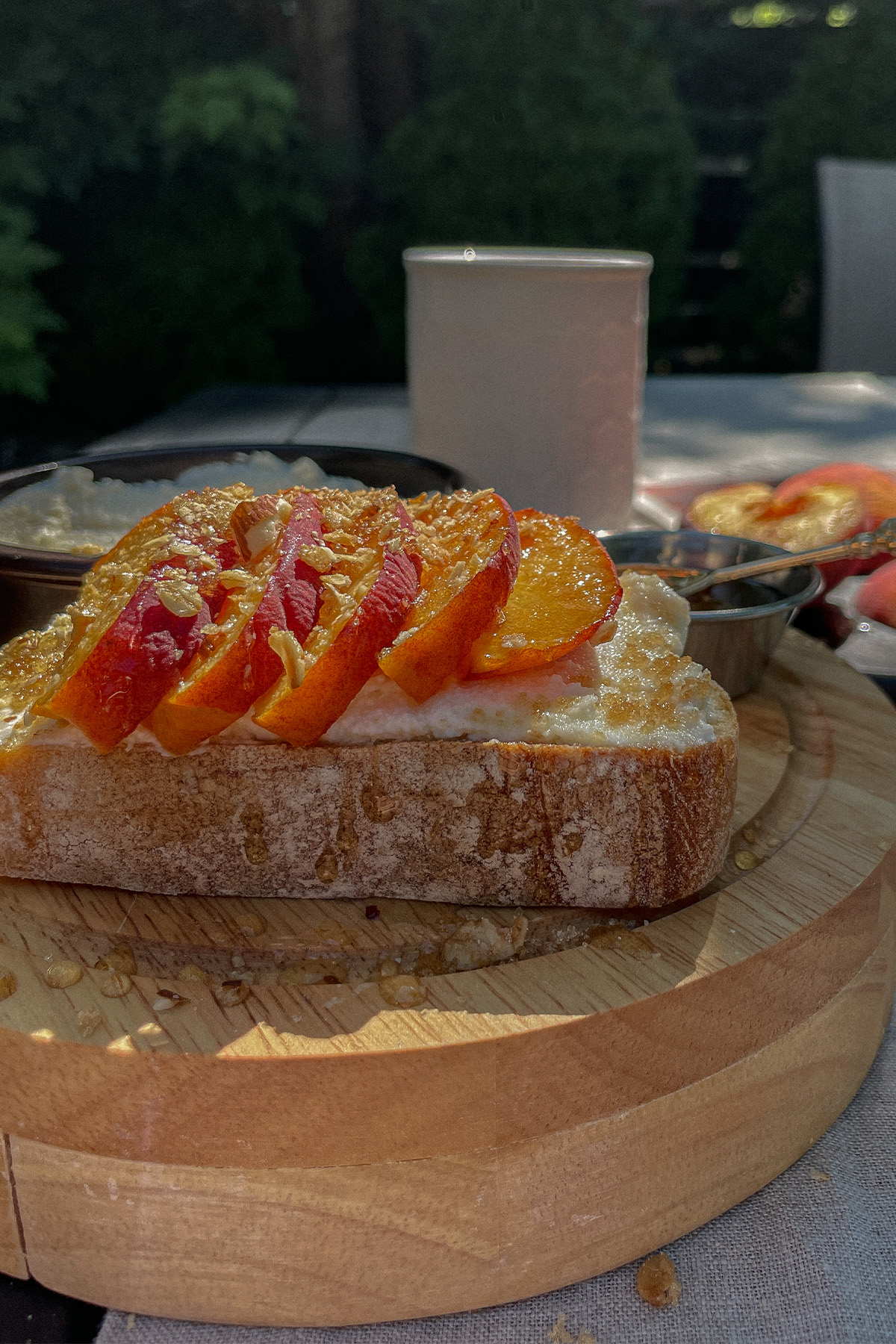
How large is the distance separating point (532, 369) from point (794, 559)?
2.16 ft

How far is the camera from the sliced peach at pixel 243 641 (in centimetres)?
96

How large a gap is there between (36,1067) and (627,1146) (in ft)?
1.62

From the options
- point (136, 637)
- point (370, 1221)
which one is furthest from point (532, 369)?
point (370, 1221)

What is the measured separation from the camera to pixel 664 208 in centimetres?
658

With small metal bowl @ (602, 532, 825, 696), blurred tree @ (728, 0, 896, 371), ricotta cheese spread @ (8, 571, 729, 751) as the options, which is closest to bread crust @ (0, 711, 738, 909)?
ricotta cheese spread @ (8, 571, 729, 751)

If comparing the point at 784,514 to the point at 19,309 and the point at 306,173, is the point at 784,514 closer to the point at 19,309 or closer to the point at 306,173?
the point at 19,309

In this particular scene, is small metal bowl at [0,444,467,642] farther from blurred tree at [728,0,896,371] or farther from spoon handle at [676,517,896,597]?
blurred tree at [728,0,896,371]

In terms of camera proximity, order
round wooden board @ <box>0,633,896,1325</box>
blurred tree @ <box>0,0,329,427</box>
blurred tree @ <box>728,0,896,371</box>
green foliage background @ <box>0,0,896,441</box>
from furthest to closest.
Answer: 1. blurred tree @ <box>728,0,896,371</box>
2. green foliage background @ <box>0,0,896,441</box>
3. blurred tree @ <box>0,0,329,427</box>
4. round wooden board @ <box>0,633,896,1325</box>

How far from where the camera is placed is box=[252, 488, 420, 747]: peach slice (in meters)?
0.95

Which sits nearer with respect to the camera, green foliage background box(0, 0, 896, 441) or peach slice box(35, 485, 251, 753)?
peach slice box(35, 485, 251, 753)

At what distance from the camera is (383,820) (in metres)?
1.04

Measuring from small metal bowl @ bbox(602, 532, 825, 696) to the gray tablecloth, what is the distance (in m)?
0.62

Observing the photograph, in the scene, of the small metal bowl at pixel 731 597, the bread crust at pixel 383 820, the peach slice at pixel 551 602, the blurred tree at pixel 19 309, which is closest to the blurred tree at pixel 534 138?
the blurred tree at pixel 19 309

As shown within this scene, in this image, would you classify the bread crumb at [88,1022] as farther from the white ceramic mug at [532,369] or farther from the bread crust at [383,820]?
the white ceramic mug at [532,369]
